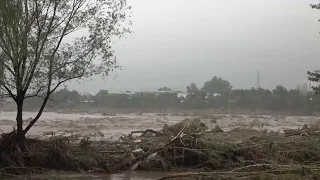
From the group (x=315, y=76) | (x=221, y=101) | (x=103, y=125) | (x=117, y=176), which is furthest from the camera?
(x=221, y=101)

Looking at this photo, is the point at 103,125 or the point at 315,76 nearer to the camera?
the point at 315,76

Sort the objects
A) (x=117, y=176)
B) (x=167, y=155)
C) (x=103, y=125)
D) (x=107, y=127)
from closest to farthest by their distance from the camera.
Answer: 1. (x=117, y=176)
2. (x=167, y=155)
3. (x=107, y=127)
4. (x=103, y=125)

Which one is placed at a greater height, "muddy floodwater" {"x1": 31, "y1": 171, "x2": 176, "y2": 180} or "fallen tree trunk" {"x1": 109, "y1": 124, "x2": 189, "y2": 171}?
"fallen tree trunk" {"x1": 109, "y1": 124, "x2": 189, "y2": 171}

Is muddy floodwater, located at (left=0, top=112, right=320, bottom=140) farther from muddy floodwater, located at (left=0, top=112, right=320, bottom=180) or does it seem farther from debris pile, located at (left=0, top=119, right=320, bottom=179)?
debris pile, located at (left=0, top=119, right=320, bottom=179)

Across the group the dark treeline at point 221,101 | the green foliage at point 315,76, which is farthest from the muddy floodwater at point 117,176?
the dark treeline at point 221,101

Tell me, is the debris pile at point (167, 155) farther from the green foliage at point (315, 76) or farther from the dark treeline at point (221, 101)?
the dark treeline at point (221, 101)

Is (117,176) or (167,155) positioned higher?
(167,155)

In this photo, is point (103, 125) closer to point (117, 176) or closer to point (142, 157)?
point (142, 157)

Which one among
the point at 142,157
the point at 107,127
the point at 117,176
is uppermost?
the point at 107,127

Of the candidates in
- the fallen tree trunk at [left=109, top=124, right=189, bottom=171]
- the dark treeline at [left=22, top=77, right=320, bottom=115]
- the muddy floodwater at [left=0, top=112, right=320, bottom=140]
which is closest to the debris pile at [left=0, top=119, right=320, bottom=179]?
the fallen tree trunk at [left=109, top=124, right=189, bottom=171]

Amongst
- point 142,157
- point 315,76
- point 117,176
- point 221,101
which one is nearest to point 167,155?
point 142,157

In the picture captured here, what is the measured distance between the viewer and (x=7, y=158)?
40.6 feet

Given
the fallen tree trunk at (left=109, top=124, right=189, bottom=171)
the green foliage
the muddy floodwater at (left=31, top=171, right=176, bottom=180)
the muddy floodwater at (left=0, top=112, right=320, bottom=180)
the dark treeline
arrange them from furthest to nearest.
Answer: the dark treeline, the green foliage, the fallen tree trunk at (left=109, top=124, right=189, bottom=171), the muddy floodwater at (left=0, top=112, right=320, bottom=180), the muddy floodwater at (left=31, top=171, right=176, bottom=180)

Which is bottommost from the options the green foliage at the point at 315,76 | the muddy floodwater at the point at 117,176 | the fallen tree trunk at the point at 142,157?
the muddy floodwater at the point at 117,176
